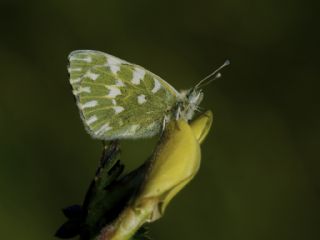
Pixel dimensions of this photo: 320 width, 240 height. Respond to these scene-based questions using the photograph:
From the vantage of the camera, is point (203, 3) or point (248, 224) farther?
point (203, 3)

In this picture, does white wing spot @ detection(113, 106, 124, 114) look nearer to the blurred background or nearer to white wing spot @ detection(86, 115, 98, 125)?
white wing spot @ detection(86, 115, 98, 125)

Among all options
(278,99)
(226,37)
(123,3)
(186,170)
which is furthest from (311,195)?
(186,170)

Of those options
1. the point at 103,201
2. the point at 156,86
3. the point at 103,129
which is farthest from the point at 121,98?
the point at 103,201

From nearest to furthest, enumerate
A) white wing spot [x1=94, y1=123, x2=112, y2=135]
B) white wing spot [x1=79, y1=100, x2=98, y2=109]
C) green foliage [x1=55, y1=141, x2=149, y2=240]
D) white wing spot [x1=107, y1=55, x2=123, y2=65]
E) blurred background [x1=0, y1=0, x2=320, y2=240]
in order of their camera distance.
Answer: green foliage [x1=55, y1=141, x2=149, y2=240] → white wing spot [x1=94, y1=123, x2=112, y2=135] → white wing spot [x1=79, y1=100, x2=98, y2=109] → white wing spot [x1=107, y1=55, x2=123, y2=65] → blurred background [x1=0, y1=0, x2=320, y2=240]

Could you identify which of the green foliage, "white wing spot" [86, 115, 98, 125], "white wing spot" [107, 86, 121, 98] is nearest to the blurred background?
"white wing spot" [107, 86, 121, 98]

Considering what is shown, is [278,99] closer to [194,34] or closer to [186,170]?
[194,34]

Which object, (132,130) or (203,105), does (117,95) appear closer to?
(132,130)
